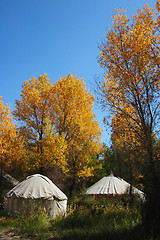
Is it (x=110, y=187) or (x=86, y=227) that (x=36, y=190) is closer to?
(x=86, y=227)

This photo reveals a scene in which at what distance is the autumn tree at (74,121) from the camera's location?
59.7 ft

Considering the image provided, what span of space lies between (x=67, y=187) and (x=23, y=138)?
633 cm

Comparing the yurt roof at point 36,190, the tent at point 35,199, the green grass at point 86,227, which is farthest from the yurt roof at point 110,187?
the green grass at point 86,227

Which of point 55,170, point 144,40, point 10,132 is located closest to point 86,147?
point 55,170

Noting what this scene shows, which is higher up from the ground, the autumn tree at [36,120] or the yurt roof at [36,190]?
the autumn tree at [36,120]

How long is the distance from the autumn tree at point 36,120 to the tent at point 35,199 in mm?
3735

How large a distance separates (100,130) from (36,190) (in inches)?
367

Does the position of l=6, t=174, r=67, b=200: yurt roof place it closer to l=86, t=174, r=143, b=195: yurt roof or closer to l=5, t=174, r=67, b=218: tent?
l=5, t=174, r=67, b=218: tent

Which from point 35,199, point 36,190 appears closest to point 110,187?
point 36,190

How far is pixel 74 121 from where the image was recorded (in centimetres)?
1797

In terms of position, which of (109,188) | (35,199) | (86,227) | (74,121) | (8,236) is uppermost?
(74,121)

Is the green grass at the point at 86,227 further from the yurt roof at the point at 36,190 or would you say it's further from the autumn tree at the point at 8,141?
the autumn tree at the point at 8,141

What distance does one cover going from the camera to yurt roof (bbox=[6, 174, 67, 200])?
11493 mm

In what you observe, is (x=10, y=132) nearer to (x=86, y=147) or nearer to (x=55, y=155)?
(x=55, y=155)
